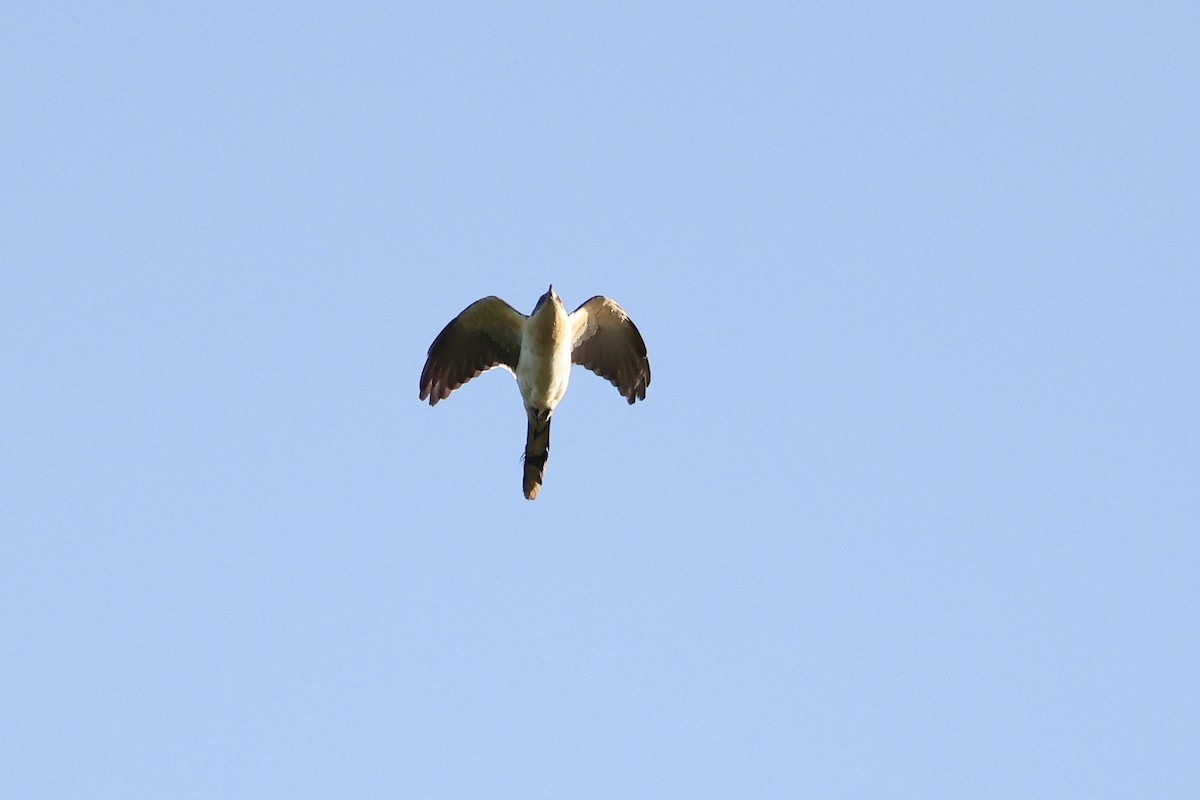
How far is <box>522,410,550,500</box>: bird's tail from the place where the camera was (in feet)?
55.0

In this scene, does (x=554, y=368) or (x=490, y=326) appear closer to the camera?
(x=554, y=368)

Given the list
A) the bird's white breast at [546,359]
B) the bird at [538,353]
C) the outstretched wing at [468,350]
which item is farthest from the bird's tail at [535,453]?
the outstretched wing at [468,350]

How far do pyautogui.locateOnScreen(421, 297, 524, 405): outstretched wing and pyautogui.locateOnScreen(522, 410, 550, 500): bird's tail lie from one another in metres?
1.03

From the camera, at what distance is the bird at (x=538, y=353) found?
16.3 m

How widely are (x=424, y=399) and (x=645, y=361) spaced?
251 centimetres

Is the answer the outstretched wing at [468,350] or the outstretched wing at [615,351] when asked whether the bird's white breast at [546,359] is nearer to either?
the outstretched wing at [468,350]

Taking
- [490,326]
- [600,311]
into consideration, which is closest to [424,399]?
[490,326]

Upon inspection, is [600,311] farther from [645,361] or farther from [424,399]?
[424,399]

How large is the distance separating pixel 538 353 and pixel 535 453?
1.15m

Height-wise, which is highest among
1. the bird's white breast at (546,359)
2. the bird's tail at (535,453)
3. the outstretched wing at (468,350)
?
the outstretched wing at (468,350)

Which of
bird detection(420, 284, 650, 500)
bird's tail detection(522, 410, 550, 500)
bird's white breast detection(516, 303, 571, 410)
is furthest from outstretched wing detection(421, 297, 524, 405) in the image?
bird's tail detection(522, 410, 550, 500)

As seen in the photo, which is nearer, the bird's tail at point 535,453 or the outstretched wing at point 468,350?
the bird's tail at point 535,453

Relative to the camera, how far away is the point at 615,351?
17.7m

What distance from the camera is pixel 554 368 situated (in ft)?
53.4
